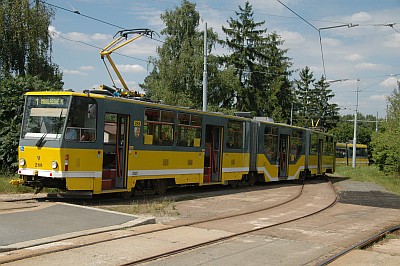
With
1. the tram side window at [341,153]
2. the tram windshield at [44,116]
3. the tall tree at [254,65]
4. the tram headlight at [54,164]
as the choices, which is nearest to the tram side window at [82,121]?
the tram windshield at [44,116]

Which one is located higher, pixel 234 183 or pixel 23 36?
pixel 23 36

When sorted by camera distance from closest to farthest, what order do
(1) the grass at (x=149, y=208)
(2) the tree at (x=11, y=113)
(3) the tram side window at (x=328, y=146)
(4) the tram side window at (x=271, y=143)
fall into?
(1) the grass at (x=149, y=208) → (2) the tree at (x=11, y=113) → (4) the tram side window at (x=271, y=143) → (3) the tram side window at (x=328, y=146)

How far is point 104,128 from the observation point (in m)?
13.4

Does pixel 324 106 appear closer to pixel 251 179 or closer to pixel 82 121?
pixel 251 179

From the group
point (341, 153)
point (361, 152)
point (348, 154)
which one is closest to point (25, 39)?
point (341, 153)

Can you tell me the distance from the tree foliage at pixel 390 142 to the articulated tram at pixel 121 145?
1761 centimetres

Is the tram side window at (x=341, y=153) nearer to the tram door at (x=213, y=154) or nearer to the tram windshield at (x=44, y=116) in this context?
the tram door at (x=213, y=154)

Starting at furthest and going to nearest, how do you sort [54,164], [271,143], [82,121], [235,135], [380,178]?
[380,178] < [271,143] < [235,135] < [82,121] < [54,164]

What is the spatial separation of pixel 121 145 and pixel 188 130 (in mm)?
3350

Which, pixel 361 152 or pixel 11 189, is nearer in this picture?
pixel 11 189

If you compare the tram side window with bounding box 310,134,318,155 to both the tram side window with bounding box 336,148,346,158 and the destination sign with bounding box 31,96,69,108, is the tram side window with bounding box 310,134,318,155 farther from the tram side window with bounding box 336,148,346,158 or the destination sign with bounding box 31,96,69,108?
the tram side window with bounding box 336,148,346,158

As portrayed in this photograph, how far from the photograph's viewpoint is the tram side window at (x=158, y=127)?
1481 cm

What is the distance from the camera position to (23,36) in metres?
29.9

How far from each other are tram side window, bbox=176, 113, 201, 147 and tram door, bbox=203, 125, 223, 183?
3.43ft
